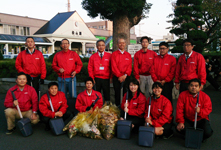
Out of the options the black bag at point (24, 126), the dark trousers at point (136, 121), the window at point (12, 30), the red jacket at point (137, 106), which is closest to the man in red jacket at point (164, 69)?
the red jacket at point (137, 106)

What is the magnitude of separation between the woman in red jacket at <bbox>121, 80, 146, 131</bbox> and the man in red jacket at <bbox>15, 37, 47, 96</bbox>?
2.46 m

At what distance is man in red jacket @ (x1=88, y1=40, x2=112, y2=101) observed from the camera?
5230 mm

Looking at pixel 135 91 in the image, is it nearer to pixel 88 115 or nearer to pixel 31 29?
pixel 88 115

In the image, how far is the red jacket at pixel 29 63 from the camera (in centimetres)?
527

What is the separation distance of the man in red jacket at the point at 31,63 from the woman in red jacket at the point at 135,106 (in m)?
2.46

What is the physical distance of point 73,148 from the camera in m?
3.59

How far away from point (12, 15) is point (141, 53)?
1290 inches

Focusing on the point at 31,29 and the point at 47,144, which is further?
the point at 31,29

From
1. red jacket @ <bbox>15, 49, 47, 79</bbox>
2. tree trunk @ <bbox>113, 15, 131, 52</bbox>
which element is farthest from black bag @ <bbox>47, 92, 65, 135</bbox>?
tree trunk @ <bbox>113, 15, 131, 52</bbox>

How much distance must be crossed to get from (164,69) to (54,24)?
33.0 m

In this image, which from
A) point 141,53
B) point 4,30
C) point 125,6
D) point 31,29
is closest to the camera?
point 141,53

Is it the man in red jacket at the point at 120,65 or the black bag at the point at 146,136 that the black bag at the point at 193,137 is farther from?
the man in red jacket at the point at 120,65

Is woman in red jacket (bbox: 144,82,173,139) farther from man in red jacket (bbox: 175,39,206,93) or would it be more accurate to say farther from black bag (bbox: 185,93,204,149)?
man in red jacket (bbox: 175,39,206,93)

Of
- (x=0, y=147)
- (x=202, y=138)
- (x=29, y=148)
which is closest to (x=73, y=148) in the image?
(x=29, y=148)
